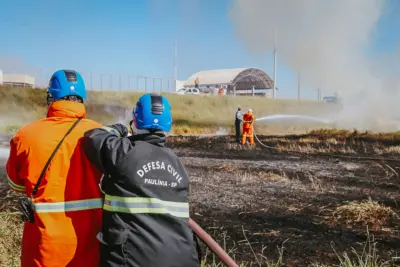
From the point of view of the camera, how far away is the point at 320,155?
15.2m

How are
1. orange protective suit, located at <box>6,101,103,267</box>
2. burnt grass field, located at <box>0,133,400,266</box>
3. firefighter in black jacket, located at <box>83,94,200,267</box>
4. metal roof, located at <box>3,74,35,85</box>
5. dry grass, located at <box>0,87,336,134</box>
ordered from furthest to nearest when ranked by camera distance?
metal roof, located at <box>3,74,35,85</box> → dry grass, located at <box>0,87,336,134</box> → burnt grass field, located at <box>0,133,400,266</box> → orange protective suit, located at <box>6,101,103,267</box> → firefighter in black jacket, located at <box>83,94,200,267</box>

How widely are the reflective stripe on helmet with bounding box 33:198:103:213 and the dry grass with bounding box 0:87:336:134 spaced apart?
1000 inches

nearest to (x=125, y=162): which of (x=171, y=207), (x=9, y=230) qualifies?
(x=171, y=207)

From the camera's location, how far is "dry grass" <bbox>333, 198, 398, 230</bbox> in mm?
6355

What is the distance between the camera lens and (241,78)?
54.9 m

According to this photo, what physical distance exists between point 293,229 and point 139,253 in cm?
439

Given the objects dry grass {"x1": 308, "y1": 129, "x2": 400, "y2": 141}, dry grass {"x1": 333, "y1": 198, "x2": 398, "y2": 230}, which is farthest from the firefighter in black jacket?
dry grass {"x1": 308, "y1": 129, "x2": 400, "y2": 141}

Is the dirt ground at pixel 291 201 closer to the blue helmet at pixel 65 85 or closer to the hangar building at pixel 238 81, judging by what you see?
the blue helmet at pixel 65 85

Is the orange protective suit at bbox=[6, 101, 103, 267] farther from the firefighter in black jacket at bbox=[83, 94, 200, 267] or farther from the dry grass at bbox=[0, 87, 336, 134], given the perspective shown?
the dry grass at bbox=[0, 87, 336, 134]

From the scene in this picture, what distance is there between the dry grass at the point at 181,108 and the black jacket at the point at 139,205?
25.6 metres

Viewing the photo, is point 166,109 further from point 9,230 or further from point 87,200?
point 9,230

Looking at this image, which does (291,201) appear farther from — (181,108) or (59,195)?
(181,108)

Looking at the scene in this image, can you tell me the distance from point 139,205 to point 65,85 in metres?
0.87

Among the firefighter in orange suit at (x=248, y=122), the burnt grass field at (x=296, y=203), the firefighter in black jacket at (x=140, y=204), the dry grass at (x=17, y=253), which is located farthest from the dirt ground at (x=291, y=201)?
the firefighter in orange suit at (x=248, y=122)
